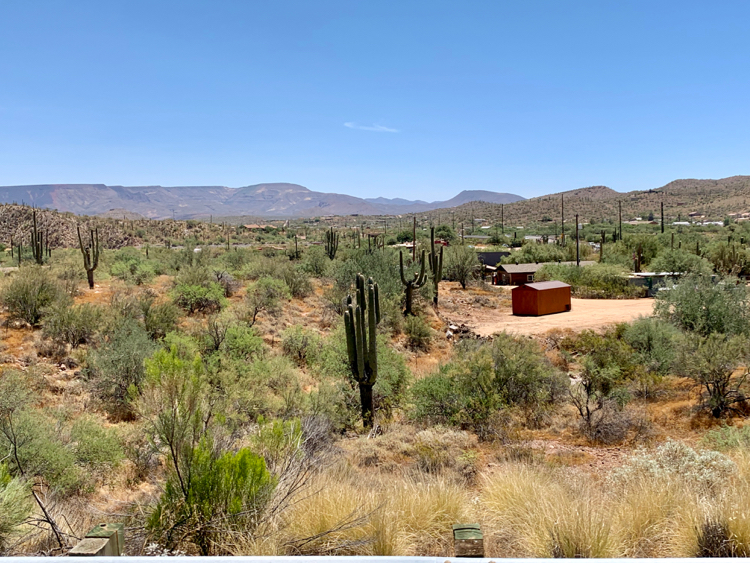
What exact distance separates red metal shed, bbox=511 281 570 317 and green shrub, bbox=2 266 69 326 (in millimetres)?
22916

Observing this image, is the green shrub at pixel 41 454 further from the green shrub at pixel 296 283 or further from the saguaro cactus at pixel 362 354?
the green shrub at pixel 296 283

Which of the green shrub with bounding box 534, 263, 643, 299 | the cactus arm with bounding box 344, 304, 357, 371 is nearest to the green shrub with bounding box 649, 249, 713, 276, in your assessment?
the green shrub with bounding box 534, 263, 643, 299

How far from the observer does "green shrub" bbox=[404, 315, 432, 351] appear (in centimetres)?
2355

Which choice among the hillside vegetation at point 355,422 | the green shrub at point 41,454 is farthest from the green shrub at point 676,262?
the green shrub at point 41,454

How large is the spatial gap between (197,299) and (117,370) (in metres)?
10.2

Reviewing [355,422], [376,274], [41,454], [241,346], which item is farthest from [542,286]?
[41,454]

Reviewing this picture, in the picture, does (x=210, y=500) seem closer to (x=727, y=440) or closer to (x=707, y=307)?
(x=727, y=440)

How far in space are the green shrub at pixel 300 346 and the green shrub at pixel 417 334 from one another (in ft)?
17.5

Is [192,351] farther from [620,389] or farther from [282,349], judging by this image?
[620,389]

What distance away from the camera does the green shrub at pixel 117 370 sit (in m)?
13.1

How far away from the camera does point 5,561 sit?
2.60 m

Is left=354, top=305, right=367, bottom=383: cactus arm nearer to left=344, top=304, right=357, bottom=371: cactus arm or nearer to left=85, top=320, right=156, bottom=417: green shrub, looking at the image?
left=344, top=304, right=357, bottom=371: cactus arm

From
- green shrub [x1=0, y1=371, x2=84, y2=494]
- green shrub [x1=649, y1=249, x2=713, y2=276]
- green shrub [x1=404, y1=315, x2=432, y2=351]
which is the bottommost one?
green shrub [x1=404, y1=315, x2=432, y2=351]

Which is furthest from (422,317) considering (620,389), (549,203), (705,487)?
(549,203)
